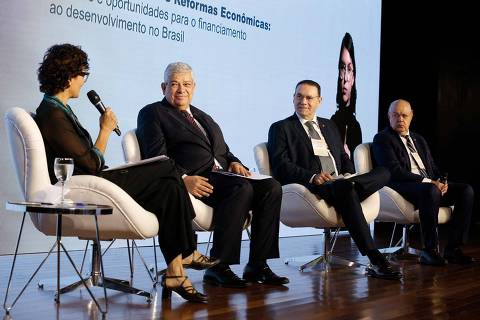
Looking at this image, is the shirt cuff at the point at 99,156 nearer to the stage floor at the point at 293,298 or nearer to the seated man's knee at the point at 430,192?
the stage floor at the point at 293,298

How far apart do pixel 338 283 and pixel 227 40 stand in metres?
2.82

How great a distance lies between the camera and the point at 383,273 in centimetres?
449

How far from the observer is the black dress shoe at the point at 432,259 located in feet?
17.6

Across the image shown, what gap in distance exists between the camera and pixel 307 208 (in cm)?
458

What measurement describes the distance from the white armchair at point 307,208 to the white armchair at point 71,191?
1479mm

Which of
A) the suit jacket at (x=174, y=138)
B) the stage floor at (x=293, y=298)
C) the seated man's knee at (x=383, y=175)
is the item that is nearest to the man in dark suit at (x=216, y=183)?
the suit jacket at (x=174, y=138)

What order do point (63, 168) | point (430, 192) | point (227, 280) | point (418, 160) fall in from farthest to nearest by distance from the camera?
point (418, 160), point (430, 192), point (227, 280), point (63, 168)

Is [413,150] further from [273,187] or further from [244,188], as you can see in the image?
[244,188]

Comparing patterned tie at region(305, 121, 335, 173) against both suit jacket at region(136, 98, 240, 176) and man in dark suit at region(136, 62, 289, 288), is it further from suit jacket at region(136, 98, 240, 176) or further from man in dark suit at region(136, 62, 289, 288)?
suit jacket at region(136, 98, 240, 176)

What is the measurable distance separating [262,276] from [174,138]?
2.92 feet

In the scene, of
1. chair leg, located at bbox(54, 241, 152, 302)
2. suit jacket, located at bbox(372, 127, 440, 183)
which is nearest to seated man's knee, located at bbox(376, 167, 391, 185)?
suit jacket, located at bbox(372, 127, 440, 183)

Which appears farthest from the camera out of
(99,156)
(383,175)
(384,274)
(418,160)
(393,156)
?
(418,160)

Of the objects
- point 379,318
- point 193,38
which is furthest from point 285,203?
point 193,38

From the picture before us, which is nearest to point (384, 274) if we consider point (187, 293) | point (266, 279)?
point (266, 279)
